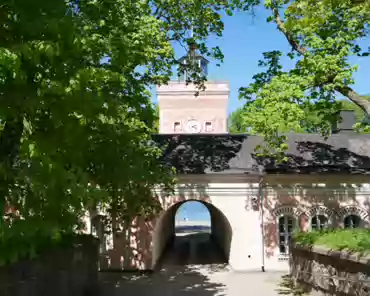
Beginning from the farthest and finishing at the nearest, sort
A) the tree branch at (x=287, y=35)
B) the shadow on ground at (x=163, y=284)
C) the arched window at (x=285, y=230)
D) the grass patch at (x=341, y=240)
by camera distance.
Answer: the arched window at (x=285, y=230)
the tree branch at (x=287, y=35)
the shadow on ground at (x=163, y=284)
the grass patch at (x=341, y=240)

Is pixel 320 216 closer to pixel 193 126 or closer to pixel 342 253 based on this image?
pixel 342 253

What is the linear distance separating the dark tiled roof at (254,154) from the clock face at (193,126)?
1118 inches

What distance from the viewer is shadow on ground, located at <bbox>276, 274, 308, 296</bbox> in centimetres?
1341

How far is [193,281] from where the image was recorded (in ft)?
53.3

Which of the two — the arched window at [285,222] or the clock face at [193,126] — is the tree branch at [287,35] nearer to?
the arched window at [285,222]

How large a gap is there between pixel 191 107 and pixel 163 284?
36784 millimetres

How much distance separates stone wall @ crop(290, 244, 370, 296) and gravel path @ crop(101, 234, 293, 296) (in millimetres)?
1068

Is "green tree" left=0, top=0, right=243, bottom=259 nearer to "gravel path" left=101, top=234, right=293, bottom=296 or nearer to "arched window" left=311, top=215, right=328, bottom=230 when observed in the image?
"gravel path" left=101, top=234, right=293, bottom=296

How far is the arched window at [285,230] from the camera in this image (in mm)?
19266

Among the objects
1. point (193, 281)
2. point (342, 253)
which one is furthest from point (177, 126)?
point (342, 253)

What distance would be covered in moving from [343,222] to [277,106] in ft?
26.8

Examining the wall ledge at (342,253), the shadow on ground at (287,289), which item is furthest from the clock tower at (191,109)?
the wall ledge at (342,253)

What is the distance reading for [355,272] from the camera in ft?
32.6

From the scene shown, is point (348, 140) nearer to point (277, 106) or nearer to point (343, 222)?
point (343, 222)
